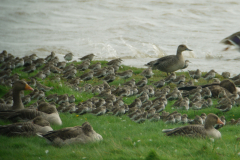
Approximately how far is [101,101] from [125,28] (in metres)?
21.5

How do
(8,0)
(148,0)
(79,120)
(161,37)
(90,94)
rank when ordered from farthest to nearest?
(148,0)
(8,0)
(161,37)
(90,94)
(79,120)

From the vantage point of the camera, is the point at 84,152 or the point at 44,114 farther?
the point at 44,114

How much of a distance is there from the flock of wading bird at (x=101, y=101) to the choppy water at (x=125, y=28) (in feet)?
22.0

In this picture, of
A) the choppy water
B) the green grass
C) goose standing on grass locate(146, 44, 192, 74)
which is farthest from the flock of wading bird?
the choppy water

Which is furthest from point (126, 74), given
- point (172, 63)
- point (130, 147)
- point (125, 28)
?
point (125, 28)

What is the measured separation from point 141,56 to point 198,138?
1890 centimetres

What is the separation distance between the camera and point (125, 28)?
32.7 meters

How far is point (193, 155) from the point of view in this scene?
6.27 meters

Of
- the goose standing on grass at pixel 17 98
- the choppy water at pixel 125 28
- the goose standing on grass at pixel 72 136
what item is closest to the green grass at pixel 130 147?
the goose standing on grass at pixel 72 136

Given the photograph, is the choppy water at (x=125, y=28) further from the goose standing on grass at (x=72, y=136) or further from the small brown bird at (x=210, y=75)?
the goose standing on grass at (x=72, y=136)

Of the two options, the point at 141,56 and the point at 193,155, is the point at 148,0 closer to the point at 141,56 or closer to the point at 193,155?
the point at 141,56

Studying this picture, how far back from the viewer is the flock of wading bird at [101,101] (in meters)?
7.83

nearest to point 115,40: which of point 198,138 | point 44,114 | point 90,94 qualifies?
point 90,94

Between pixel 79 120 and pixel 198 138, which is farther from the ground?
pixel 198 138
